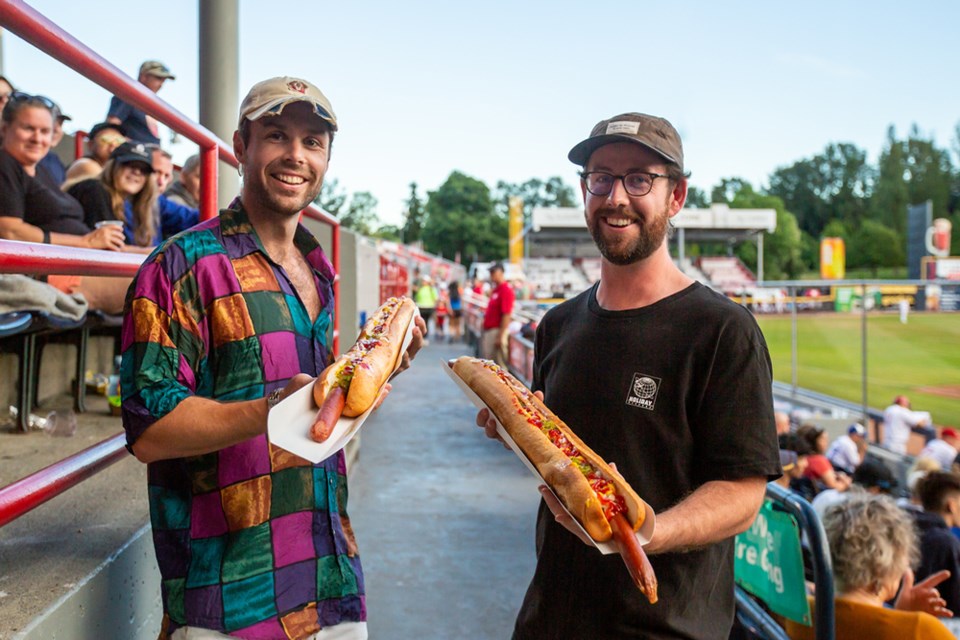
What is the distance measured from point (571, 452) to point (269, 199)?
100cm

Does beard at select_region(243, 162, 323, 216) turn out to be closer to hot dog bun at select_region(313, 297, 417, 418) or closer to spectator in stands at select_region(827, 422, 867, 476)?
hot dog bun at select_region(313, 297, 417, 418)

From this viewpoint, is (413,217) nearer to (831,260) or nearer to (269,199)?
(831,260)

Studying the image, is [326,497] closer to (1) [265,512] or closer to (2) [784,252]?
(1) [265,512]

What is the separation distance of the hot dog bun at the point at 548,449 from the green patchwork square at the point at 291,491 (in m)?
0.53

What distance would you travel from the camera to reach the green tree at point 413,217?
115 meters

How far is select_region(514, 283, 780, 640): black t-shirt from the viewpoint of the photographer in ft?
6.27

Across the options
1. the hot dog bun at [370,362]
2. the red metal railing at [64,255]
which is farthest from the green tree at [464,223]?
the hot dog bun at [370,362]

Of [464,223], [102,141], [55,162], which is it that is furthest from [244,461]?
[464,223]

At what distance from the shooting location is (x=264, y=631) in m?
1.78

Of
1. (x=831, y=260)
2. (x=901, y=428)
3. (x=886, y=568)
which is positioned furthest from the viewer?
(x=831, y=260)

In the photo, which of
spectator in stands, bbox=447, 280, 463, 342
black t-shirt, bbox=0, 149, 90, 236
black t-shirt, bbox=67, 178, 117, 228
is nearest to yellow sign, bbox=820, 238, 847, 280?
spectator in stands, bbox=447, 280, 463, 342

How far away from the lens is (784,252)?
92.0m

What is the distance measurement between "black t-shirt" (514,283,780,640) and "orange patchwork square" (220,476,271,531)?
820 millimetres

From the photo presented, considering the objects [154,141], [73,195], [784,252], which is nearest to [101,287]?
[73,195]
